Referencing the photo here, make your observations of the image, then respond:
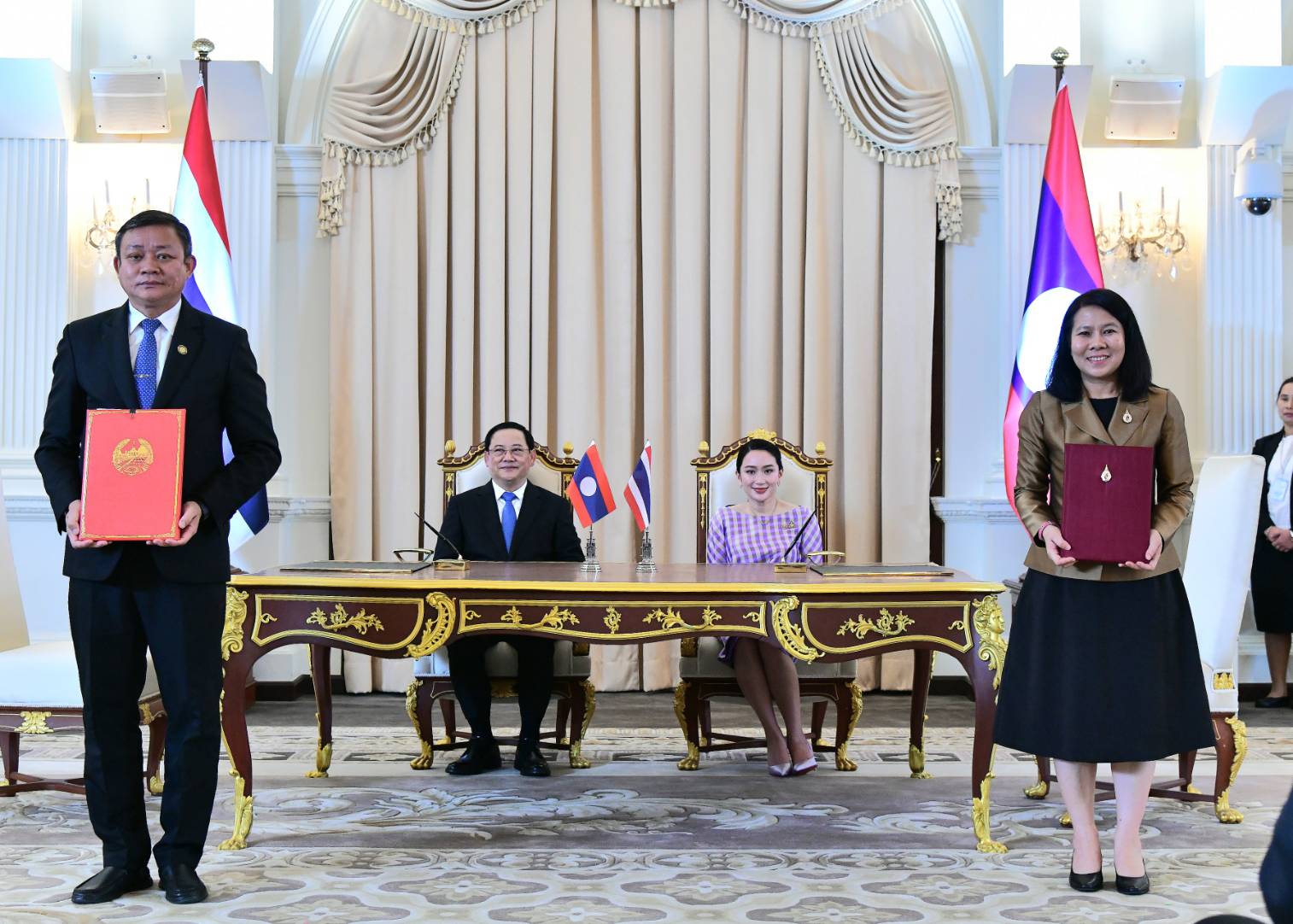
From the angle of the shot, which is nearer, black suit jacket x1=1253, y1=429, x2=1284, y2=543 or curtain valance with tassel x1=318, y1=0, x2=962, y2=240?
black suit jacket x1=1253, y1=429, x2=1284, y2=543

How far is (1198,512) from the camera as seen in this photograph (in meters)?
3.87

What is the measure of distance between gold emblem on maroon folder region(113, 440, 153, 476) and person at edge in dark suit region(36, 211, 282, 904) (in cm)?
12

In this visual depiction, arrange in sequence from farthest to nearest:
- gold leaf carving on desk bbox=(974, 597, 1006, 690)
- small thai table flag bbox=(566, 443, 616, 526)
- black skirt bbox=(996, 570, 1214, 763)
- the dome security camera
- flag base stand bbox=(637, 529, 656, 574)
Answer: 1. the dome security camera
2. small thai table flag bbox=(566, 443, 616, 526)
3. flag base stand bbox=(637, 529, 656, 574)
4. gold leaf carving on desk bbox=(974, 597, 1006, 690)
5. black skirt bbox=(996, 570, 1214, 763)

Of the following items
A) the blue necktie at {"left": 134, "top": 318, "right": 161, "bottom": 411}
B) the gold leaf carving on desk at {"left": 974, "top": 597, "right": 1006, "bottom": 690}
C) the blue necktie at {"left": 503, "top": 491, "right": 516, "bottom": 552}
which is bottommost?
the gold leaf carving on desk at {"left": 974, "top": 597, "right": 1006, "bottom": 690}

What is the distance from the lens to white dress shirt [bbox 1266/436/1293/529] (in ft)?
18.6

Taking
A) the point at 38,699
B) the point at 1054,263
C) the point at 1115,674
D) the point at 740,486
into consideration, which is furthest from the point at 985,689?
the point at 1054,263

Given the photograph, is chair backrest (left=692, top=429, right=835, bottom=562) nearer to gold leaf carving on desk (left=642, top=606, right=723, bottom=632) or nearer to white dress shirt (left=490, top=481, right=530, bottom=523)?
white dress shirt (left=490, top=481, right=530, bottom=523)

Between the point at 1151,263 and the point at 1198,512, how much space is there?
106 inches

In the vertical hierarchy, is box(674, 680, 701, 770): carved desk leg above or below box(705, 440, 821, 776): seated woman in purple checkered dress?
below

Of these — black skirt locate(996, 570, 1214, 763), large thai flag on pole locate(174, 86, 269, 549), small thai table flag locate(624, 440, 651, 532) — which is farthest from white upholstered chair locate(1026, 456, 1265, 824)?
large thai flag on pole locate(174, 86, 269, 549)

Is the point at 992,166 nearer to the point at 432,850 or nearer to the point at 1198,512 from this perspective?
the point at 1198,512

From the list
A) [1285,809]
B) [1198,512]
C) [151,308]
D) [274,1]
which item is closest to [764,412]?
[1198,512]

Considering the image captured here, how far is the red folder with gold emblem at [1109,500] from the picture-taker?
2.91m

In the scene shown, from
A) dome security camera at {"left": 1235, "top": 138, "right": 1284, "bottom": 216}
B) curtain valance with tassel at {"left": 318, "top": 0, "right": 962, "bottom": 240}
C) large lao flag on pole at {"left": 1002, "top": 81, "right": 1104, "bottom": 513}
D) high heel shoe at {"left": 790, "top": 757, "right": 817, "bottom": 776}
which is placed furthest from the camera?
curtain valance with tassel at {"left": 318, "top": 0, "right": 962, "bottom": 240}
